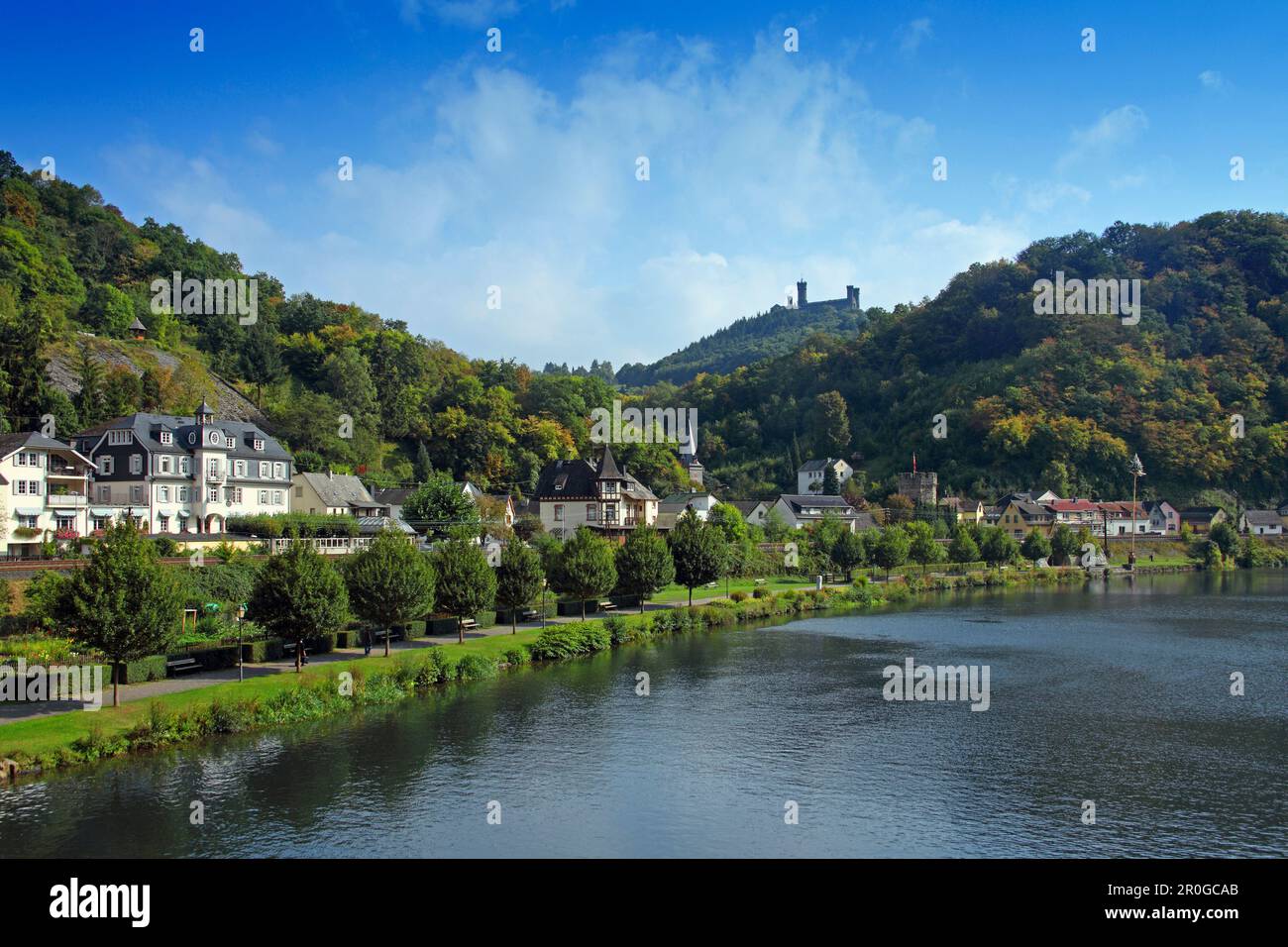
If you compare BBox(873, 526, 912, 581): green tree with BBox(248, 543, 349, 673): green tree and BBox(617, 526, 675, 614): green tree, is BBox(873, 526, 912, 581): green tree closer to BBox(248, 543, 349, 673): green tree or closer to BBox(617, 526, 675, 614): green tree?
BBox(617, 526, 675, 614): green tree

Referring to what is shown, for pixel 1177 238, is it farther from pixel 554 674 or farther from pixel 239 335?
pixel 554 674

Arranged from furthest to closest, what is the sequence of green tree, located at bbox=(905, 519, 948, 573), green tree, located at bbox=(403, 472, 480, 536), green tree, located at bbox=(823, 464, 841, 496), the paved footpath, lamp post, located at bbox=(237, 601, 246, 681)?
1. green tree, located at bbox=(823, 464, 841, 496)
2. green tree, located at bbox=(905, 519, 948, 573)
3. green tree, located at bbox=(403, 472, 480, 536)
4. lamp post, located at bbox=(237, 601, 246, 681)
5. the paved footpath

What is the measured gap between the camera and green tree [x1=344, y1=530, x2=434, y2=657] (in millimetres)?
43031

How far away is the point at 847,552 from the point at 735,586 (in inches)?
472

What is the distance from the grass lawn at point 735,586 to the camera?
72.4m

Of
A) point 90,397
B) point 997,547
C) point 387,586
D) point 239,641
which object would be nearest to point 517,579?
point 387,586

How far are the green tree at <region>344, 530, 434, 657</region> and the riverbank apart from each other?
194cm

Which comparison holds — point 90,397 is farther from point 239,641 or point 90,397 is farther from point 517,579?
point 239,641

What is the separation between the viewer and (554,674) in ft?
147
